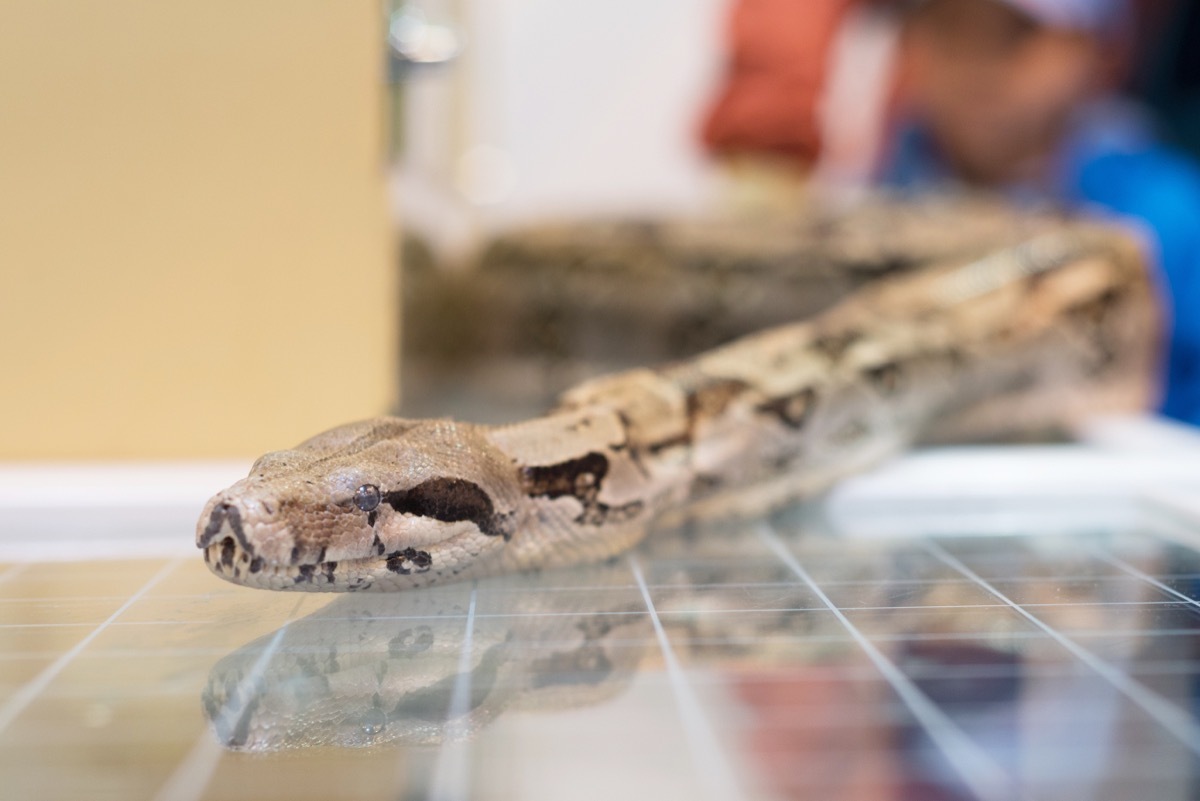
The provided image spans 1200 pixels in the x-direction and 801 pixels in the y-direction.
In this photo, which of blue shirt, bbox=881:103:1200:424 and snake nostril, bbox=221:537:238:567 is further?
blue shirt, bbox=881:103:1200:424

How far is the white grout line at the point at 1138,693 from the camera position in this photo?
3.55 feet

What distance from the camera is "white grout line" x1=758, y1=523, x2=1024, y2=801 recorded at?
975 millimetres

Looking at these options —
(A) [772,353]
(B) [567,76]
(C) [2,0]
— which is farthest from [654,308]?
(B) [567,76]

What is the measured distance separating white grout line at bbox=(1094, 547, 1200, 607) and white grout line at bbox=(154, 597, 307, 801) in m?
1.37

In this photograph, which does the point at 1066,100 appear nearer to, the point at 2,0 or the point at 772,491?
the point at 772,491

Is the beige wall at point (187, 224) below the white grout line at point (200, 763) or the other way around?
the other way around

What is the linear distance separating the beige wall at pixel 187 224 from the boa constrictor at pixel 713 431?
0.44 meters

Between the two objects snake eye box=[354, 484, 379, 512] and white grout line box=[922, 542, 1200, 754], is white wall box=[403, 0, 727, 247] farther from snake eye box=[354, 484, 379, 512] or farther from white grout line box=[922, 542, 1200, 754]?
white grout line box=[922, 542, 1200, 754]

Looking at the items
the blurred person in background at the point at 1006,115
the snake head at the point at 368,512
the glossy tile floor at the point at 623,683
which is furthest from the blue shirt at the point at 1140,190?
the snake head at the point at 368,512

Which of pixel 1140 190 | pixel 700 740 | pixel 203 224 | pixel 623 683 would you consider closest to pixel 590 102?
pixel 1140 190

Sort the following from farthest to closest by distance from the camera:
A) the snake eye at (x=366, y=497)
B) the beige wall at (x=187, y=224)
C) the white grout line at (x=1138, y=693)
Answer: the beige wall at (x=187, y=224)
the snake eye at (x=366, y=497)
the white grout line at (x=1138, y=693)

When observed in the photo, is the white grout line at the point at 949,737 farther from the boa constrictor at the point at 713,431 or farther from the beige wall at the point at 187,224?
the beige wall at the point at 187,224

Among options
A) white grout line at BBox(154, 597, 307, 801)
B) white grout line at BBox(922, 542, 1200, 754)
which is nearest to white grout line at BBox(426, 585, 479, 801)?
white grout line at BBox(154, 597, 307, 801)

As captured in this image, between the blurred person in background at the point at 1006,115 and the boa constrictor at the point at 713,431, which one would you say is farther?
the blurred person in background at the point at 1006,115
